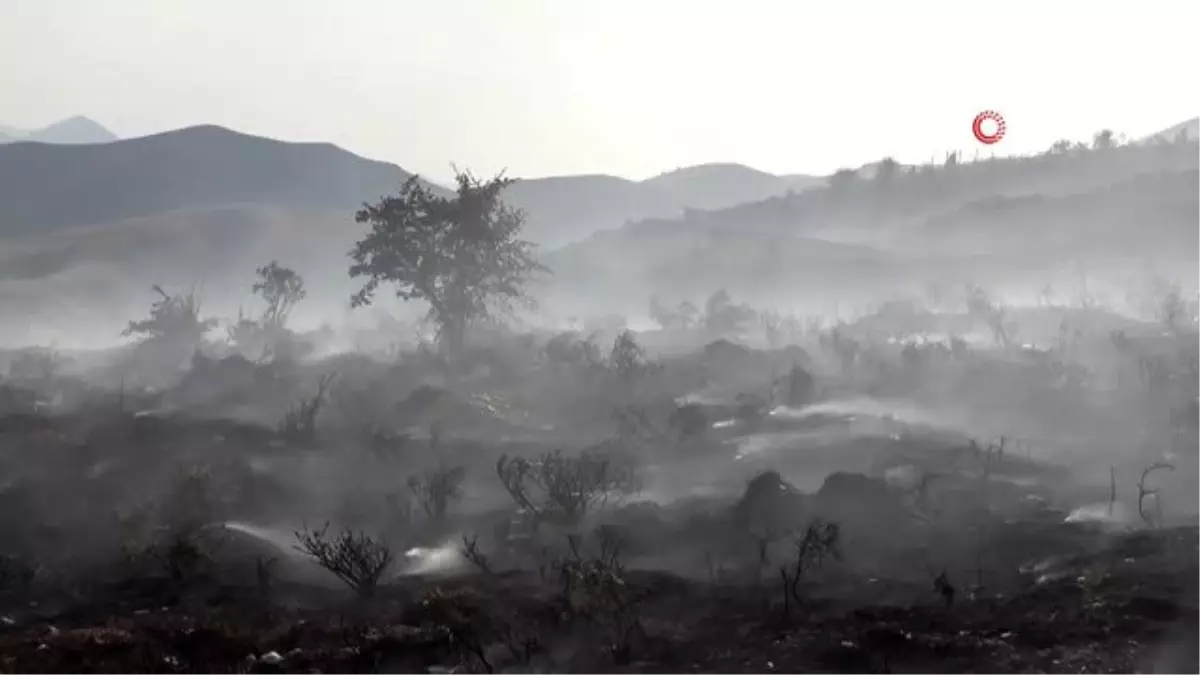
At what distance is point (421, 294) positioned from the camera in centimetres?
4156

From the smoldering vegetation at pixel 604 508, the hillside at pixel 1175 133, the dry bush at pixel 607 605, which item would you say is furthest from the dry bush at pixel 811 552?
the hillside at pixel 1175 133

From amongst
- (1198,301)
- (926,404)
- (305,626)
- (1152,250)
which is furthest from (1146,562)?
(1152,250)

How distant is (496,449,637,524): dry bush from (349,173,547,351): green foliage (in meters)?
18.2

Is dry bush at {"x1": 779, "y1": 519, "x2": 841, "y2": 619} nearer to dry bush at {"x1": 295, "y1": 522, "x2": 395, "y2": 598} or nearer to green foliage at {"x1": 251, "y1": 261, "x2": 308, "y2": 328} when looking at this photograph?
dry bush at {"x1": 295, "y1": 522, "x2": 395, "y2": 598}

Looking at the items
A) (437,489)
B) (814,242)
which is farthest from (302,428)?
(814,242)

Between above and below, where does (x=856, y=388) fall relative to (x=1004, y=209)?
below

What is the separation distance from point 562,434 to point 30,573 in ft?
46.1

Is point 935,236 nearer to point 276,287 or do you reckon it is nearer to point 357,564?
point 276,287

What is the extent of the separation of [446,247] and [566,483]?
75.0 ft

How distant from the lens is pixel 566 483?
19281 mm

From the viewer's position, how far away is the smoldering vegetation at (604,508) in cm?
1206

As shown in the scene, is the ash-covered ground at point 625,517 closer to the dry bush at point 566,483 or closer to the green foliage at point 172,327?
the dry bush at point 566,483

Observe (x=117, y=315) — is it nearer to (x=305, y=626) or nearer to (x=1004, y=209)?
(x=1004, y=209)

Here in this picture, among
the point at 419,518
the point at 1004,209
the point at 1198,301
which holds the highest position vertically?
the point at 1004,209
